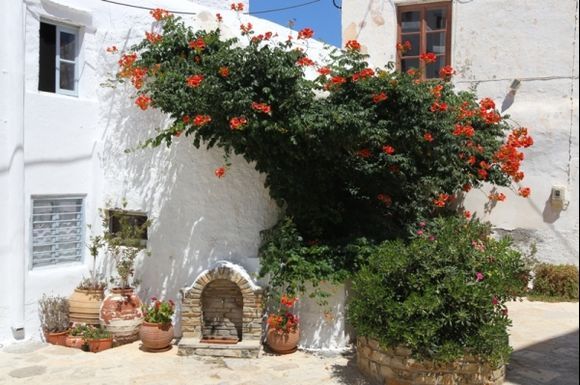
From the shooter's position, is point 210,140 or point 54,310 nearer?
point 210,140

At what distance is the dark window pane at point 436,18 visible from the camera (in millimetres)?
11195

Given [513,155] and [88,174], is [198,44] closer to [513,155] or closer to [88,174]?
[88,174]

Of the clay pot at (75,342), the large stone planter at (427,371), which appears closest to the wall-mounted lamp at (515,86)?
the large stone planter at (427,371)

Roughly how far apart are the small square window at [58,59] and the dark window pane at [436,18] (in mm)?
6750

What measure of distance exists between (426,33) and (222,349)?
7.61m

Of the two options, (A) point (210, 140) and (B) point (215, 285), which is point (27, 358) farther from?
(A) point (210, 140)

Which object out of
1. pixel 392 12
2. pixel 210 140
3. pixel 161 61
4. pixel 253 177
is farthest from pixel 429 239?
pixel 392 12

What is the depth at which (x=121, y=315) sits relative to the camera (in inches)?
307

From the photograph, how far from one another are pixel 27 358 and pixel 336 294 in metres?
4.07

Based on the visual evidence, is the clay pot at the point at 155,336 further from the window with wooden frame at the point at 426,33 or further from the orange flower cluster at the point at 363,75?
the window with wooden frame at the point at 426,33

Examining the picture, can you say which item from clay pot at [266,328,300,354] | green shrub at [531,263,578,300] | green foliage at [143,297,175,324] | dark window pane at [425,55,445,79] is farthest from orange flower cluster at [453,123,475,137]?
green foliage at [143,297,175,324]

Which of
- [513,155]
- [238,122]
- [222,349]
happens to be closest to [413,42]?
[513,155]

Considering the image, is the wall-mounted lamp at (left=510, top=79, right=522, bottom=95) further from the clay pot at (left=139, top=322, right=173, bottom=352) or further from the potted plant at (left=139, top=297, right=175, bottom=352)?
the clay pot at (left=139, top=322, right=173, bottom=352)

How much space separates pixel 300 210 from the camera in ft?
24.4
